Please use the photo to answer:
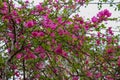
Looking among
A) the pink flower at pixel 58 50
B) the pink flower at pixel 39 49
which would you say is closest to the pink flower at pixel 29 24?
the pink flower at pixel 39 49

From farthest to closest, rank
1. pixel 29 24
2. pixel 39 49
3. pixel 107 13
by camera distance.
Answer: pixel 107 13, pixel 39 49, pixel 29 24

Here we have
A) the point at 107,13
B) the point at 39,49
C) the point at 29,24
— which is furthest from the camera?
the point at 107,13

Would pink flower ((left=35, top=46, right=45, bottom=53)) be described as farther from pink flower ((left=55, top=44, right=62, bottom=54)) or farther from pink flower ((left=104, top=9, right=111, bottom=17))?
pink flower ((left=104, top=9, right=111, bottom=17))

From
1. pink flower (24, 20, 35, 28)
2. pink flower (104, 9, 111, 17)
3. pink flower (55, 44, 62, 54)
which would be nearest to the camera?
pink flower (24, 20, 35, 28)

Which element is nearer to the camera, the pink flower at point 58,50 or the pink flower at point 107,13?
the pink flower at point 58,50

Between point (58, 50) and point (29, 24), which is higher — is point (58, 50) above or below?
below

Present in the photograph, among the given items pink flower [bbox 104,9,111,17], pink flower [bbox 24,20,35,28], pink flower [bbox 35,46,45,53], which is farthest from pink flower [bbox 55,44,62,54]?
pink flower [bbox 104,9,111,17]

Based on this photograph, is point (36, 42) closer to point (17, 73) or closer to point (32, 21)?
point (32, 21)

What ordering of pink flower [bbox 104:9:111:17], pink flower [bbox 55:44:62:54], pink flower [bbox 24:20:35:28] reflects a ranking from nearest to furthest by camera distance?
pink flower [bbox 24:20:35:28] → pink flower [bbox 55:44:62:54] → pink flower [bbox 104:9:111:17]

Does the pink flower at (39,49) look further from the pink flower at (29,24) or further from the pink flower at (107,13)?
the pink flower at (107,13)

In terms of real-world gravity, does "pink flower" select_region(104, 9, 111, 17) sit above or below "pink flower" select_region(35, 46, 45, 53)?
above

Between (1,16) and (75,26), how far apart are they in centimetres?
182

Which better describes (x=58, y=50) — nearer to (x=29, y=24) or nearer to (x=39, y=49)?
(x=39, y=49)

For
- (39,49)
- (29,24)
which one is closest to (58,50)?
(39,49)
